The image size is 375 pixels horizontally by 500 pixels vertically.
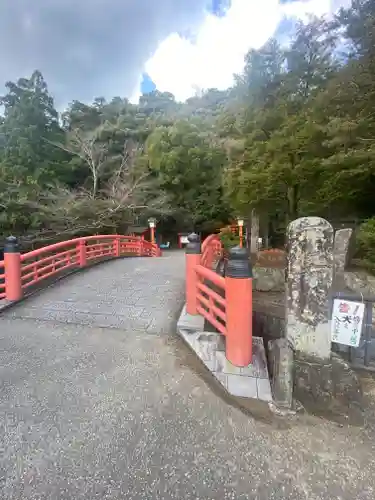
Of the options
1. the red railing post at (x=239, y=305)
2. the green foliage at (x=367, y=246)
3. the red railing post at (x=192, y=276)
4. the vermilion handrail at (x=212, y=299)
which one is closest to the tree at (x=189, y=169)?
the green foliage at (x=367, y=246)

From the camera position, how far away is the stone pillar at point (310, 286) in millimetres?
2283

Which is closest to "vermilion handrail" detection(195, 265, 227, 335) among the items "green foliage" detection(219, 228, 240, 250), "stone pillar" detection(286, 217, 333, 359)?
"stone pillar" detection(286, 217, 333, 359)

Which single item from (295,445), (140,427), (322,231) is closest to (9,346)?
(140,427)

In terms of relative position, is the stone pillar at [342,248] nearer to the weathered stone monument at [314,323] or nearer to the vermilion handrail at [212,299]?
the vermilion handrail at [212,299]

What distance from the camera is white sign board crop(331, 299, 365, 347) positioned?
234 centimetres

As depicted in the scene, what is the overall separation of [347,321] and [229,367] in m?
1.10

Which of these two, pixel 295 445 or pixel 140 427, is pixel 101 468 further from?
pixel 295 445

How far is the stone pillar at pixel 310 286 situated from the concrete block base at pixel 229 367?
39cm

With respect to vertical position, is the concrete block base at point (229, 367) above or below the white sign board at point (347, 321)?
below

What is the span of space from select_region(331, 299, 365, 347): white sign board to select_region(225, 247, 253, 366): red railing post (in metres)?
0.73

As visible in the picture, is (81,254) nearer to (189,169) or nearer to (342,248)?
(342,248)

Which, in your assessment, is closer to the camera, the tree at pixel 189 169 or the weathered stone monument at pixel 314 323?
the weathered stone monument at pixel 314 323

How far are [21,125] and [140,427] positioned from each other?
20.4 meters

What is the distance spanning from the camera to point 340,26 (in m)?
8.05
